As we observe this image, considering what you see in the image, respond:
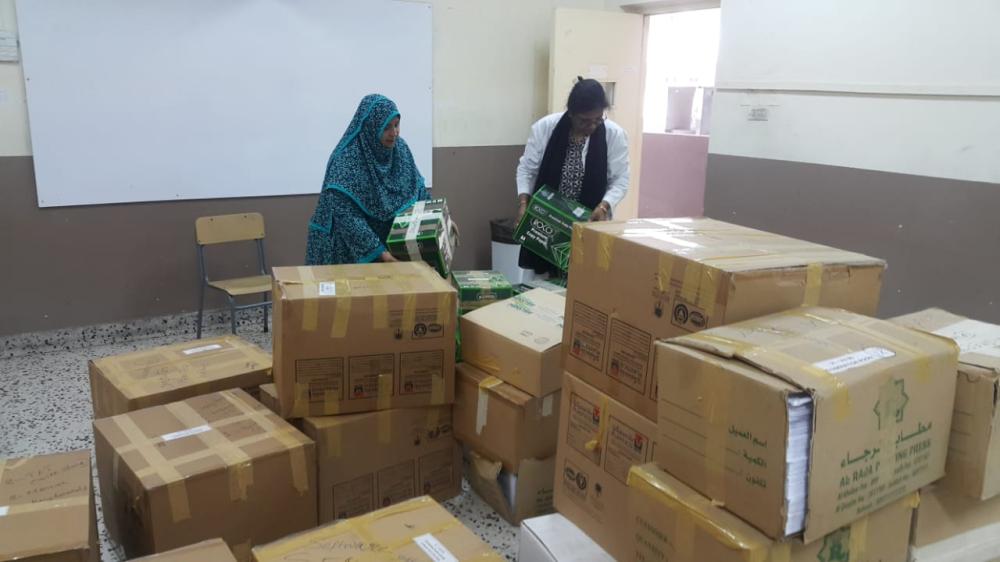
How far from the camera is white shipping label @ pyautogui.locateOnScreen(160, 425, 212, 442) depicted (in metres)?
1.83

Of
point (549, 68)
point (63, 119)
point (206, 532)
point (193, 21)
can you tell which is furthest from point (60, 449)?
point (549, 68)

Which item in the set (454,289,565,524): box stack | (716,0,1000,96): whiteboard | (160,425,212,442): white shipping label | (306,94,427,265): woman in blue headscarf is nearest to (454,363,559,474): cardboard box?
(454,289,565,524): box stack

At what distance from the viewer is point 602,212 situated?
9.83ft

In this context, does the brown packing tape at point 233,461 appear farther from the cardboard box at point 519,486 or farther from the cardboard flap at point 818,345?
the cardboard flap at point 818,345

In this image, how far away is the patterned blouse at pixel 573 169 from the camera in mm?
3129

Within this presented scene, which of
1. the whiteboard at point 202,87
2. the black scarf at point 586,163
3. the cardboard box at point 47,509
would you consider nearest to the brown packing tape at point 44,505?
the cardboard box at point 47,509

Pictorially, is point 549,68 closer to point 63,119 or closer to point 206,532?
point 63,119

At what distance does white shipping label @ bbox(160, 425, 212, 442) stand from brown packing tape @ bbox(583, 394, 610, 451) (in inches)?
40.2

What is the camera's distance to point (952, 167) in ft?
9.86

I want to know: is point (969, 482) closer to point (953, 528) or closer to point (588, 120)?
point (953, 528)

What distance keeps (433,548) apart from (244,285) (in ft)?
8.31

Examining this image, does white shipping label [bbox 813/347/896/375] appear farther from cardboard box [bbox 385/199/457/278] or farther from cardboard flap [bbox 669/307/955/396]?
cardboard box [bbox 385/199/457/278]

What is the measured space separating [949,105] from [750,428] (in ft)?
8.70

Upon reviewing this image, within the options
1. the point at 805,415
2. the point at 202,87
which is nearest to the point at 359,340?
the point at 805,415
